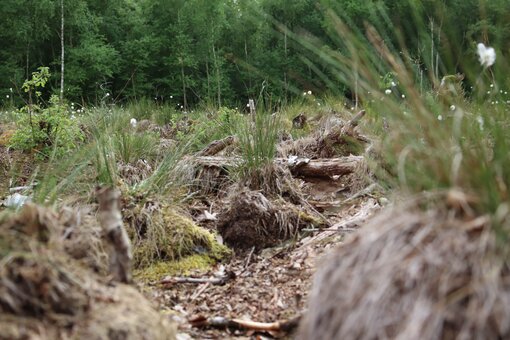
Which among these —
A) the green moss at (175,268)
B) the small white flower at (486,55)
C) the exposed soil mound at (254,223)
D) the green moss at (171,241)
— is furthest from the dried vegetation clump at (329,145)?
the small white flower at (486,55)

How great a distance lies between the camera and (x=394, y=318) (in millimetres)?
1153

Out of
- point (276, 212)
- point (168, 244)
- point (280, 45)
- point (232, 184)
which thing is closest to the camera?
point (168, 244)

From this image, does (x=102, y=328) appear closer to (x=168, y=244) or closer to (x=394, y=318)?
(x=394, y=318)

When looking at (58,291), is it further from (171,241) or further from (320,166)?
(320,166)

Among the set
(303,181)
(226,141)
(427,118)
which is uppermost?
(427,118)

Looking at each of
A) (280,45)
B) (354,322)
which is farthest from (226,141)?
(280,45)

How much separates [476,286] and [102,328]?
925 millimetres

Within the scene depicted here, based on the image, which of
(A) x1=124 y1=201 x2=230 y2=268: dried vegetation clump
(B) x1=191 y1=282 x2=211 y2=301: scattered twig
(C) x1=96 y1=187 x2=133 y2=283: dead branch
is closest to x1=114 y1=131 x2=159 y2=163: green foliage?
(A) x1=124 y1=201 x2=230 y2=268: dried vegetation clump

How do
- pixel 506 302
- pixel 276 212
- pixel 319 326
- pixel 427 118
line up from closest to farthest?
pixel 506 302, pixel 319 326, pixel 427 118, pixel 276 212

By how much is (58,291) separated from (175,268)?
1686mm

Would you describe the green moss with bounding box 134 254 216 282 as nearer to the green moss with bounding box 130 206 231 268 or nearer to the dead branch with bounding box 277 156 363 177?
the green moss with bounding box 130 206 231 268

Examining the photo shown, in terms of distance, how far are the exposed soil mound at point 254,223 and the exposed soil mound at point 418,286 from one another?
1967 millimetres

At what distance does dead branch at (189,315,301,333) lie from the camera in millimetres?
1956

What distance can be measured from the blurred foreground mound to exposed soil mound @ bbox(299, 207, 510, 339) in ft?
1.67
